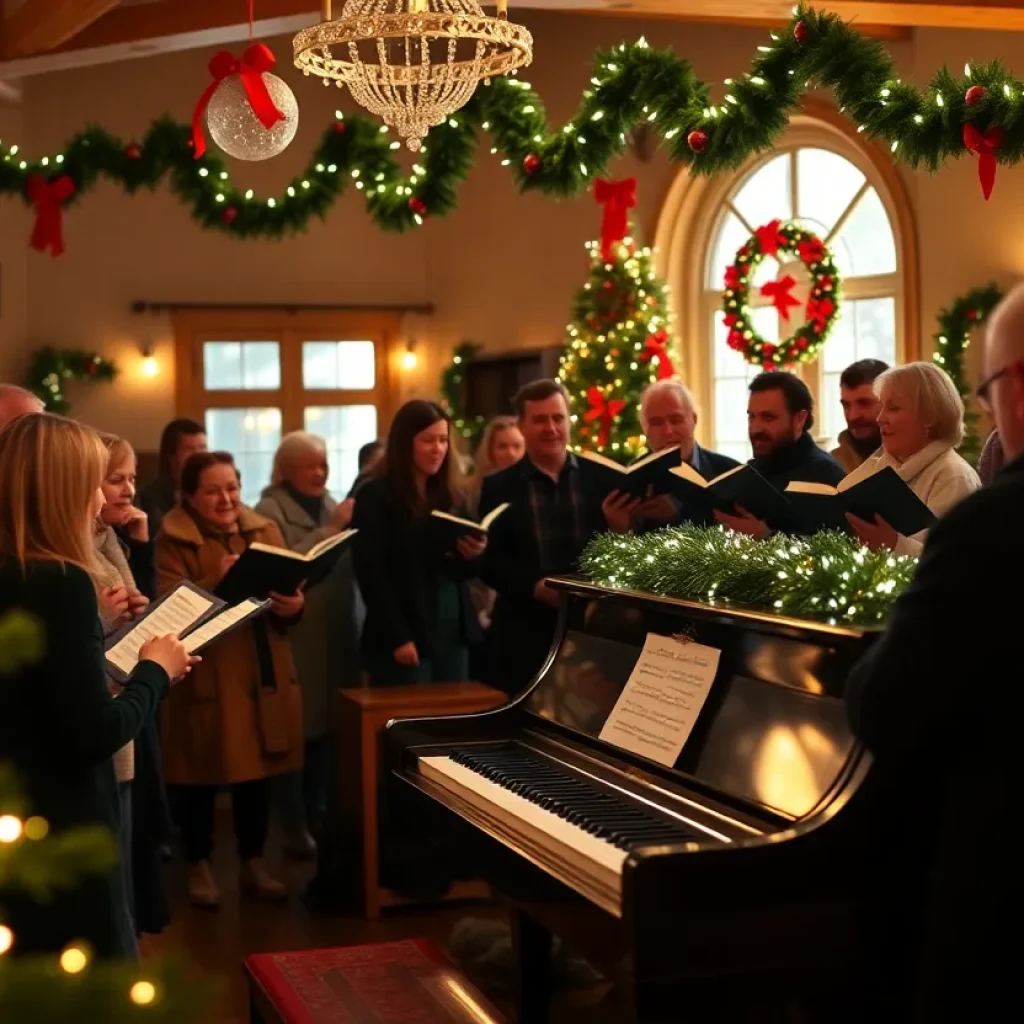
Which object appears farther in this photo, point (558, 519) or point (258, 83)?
point (558, 519)

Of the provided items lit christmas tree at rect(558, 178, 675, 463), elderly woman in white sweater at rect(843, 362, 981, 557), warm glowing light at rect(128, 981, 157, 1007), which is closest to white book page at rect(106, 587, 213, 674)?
elderly woman in white sweater at rect(843, 362, 981, 557)

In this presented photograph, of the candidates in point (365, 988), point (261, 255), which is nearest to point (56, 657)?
point (365, 988)

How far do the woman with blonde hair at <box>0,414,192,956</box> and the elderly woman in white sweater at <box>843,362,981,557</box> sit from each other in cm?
202

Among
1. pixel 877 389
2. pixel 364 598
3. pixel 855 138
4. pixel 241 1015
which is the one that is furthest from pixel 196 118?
pixel 855 138

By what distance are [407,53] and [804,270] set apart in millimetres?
5755

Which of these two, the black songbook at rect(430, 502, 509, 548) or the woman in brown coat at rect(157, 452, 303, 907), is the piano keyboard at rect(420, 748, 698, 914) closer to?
the black songbook at rect(430, 502, 509, 548)

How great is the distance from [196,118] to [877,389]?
238 cm

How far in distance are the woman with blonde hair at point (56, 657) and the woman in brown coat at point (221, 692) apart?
86.9 inches

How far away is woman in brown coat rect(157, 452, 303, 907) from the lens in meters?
4.84

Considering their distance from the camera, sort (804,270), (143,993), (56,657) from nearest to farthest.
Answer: (143,993), (56,657), (804,270)

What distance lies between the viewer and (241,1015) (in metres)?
3.87

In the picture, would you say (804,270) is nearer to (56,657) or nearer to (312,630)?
(312,630)

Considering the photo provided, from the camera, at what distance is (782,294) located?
9.20 metres

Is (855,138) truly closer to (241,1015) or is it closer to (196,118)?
(196,118)
